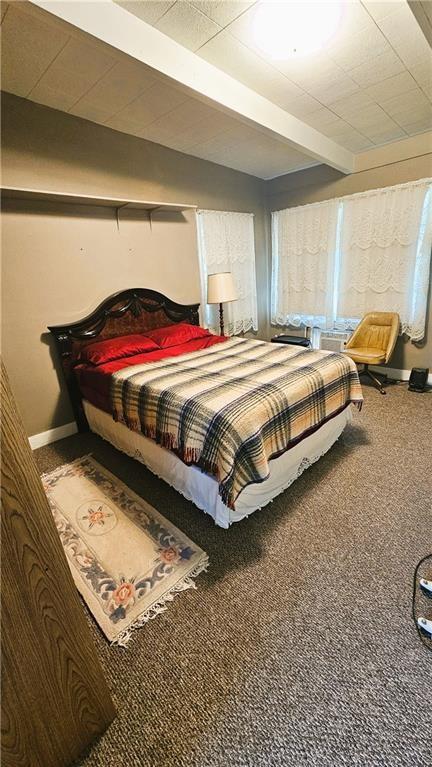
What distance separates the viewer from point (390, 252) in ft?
11.3

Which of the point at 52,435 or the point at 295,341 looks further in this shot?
the point at 295,341

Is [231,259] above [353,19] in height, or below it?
below

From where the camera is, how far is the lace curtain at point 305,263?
12.9ft

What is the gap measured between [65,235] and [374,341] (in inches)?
136

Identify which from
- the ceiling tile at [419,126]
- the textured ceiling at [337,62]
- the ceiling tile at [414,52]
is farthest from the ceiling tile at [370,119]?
the ceiling tile at [414,52]

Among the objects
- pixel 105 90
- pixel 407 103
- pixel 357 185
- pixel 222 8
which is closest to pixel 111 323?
pixel 105 90

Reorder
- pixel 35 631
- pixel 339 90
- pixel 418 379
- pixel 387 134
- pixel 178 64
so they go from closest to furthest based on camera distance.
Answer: pixel 35 631
pixel 178 64
pixel 339 90
pixel 387 134
pixel 418 379

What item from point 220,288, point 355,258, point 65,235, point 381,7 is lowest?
point 220,288

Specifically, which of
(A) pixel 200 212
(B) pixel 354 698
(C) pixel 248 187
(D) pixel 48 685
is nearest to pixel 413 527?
(B) pixel 354 698

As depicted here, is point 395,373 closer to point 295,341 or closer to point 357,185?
point 295,341

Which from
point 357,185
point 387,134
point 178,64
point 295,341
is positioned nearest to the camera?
point 178,64

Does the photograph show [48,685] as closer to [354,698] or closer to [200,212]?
[354,698]

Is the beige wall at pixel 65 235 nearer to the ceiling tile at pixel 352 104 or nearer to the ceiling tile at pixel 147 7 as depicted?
the ceiling tile at pixel 147 7

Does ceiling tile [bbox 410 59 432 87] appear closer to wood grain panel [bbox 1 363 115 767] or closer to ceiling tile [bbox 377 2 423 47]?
ceiling tile [bbox 377 2 423 47]
